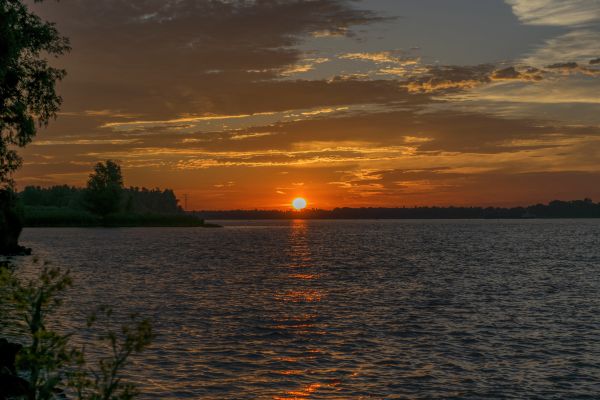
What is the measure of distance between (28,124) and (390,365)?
2911 cm

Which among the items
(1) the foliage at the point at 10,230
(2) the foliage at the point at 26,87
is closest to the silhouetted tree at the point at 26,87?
(2) the foliage at the point at 26,87

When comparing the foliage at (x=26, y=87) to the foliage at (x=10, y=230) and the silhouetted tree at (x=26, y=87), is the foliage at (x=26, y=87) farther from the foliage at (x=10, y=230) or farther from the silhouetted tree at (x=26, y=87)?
the foliage at (x=10, y=230)

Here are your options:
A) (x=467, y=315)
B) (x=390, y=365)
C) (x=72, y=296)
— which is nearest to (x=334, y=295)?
(x=467, y=315)

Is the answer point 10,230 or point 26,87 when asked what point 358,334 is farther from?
point 10,230

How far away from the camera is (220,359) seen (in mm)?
25688

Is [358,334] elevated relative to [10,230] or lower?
lower

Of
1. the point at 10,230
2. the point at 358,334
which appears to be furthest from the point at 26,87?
the point at 10,230

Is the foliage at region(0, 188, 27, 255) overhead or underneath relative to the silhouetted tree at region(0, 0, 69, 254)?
underneath

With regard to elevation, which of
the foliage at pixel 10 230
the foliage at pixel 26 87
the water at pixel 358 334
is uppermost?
→ the foliage at pixel 26 87

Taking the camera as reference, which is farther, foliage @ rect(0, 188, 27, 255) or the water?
foliage @ rect(0, 188, 27, 255)

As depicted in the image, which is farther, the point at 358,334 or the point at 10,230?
the point at 10,230

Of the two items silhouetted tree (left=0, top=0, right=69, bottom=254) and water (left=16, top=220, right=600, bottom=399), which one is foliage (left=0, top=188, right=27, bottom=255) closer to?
water (left=16, top=220, right=600, bottom=399)

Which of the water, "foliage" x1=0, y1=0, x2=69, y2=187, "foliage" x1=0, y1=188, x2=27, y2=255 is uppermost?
"foliage" x1=0, y1=0, x2=69, y2=187

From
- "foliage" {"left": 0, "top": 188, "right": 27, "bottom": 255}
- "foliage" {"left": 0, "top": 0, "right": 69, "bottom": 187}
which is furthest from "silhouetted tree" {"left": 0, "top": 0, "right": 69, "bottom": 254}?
"foliage" {"left": 0, "top": 188, "right": 27, "bottom": 255}
